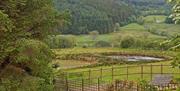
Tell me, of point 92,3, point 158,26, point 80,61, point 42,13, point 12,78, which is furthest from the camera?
point 92,3

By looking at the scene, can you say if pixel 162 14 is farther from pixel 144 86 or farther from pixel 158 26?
pixel 144 86

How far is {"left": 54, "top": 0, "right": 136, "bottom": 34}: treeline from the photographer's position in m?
142

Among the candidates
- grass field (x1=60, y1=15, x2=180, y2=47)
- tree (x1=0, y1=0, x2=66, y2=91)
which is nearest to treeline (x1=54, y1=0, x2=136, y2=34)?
grass field (x1=60, y1=15, x2=180, y2=47)

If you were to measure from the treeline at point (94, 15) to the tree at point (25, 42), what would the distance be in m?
107

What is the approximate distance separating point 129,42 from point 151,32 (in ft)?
169

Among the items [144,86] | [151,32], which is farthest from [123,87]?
[151,32]

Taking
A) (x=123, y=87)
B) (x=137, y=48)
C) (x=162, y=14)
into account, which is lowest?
(x=162, y=14)

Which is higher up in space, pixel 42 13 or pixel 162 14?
pixel 42 13

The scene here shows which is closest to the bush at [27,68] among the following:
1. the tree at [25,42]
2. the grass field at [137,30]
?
the tree at [25,42]

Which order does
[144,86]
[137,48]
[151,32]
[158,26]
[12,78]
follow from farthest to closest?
[158,26], [151,32], [137,48], [144,86], [12,78]

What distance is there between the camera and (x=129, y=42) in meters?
90.5

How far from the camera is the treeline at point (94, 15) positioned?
14250 centimetres

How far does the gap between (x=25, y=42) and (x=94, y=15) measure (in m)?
132

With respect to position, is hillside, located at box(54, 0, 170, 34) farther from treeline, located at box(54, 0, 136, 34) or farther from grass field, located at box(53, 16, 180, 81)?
grass field, located at box(53, 16, 180, 81)
